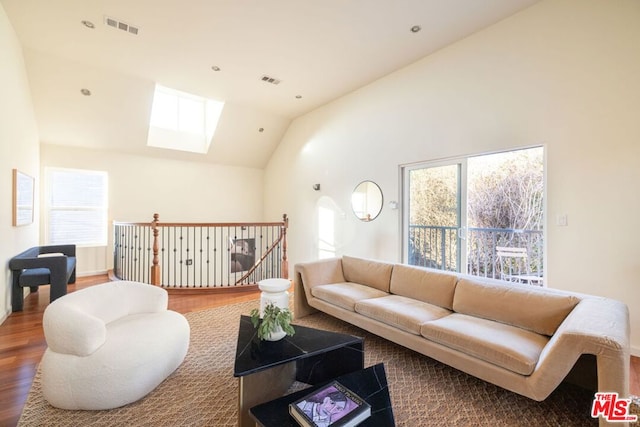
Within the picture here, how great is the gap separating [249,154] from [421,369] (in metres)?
6.27

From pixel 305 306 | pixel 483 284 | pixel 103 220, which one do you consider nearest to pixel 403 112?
pixel 483 284

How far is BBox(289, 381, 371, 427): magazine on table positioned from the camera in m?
1.33

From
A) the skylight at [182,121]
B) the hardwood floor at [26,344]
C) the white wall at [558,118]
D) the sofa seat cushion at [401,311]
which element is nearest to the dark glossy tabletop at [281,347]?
the sofa seat cushion at [401,311]

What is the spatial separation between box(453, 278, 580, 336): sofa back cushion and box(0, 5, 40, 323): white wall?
5.03 metres

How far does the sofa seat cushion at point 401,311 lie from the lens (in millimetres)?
2424

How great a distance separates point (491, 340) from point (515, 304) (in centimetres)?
51

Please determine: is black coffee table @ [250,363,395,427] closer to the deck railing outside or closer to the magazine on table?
the magazine on table

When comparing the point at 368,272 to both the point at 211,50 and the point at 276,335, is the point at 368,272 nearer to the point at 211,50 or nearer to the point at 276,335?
the point at 276,335

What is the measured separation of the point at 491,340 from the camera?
1974 millimetres

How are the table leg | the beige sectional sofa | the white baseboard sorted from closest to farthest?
the beige sectional sofa, the table leg, the white baseboard

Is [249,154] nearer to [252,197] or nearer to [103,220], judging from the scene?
[252,197]

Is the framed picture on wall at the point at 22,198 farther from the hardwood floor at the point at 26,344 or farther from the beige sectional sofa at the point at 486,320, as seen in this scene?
the beige sectional sofa at the point at 486,320

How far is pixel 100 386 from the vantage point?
1856 mm

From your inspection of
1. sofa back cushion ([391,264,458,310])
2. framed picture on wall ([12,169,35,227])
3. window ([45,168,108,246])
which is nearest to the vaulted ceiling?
window ([45,168,108,246])
